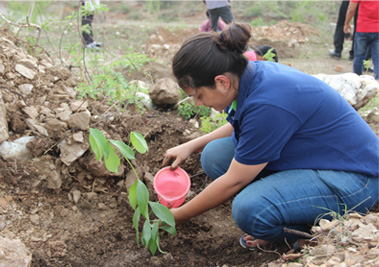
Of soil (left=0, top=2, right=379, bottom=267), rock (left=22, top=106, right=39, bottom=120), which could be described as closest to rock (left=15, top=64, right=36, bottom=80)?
soil (left=0, top=2, right=379, bottom=267)

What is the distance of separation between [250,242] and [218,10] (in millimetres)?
3078

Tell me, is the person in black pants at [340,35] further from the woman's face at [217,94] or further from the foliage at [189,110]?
the woman's face at [217,94]

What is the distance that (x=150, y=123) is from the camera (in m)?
2.21

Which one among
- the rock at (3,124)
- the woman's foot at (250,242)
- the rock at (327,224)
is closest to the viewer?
the rock at (327,224)

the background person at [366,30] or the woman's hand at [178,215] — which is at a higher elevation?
the background person at [366,30]

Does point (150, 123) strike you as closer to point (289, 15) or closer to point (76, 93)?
point (76, 93)

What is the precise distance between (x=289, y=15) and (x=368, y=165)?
290 inches

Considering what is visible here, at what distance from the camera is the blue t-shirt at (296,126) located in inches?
48.0

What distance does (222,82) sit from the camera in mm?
1286

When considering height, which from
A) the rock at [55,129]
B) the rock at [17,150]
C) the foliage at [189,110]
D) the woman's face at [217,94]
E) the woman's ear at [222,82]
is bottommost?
the foliage at [189,110]

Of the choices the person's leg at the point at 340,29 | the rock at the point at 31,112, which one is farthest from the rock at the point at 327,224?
the person's leg at the point at 340,29

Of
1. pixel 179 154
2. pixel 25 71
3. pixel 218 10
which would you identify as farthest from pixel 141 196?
pixel 218 10

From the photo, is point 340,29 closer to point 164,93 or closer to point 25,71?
point 164,93

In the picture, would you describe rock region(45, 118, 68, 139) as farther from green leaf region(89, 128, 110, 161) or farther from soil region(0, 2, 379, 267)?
green leaf region(89, 128, 110, 161)
